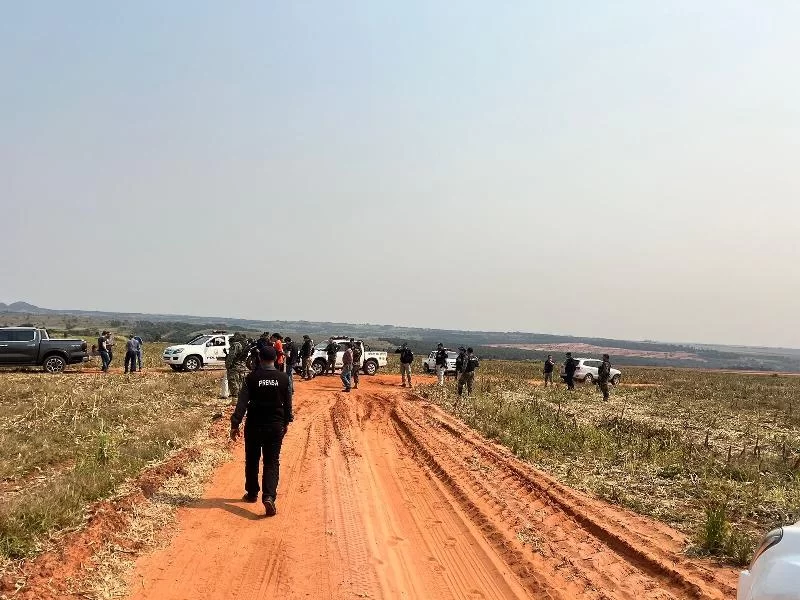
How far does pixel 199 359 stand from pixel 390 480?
21.3m

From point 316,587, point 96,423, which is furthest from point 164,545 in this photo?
point 96,423

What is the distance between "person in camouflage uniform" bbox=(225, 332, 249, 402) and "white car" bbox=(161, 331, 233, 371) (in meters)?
11.5

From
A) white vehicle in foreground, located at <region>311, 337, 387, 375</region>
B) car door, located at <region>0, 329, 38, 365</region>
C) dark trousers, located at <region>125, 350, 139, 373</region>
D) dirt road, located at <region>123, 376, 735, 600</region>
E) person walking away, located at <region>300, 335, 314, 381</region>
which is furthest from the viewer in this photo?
white vehicle in foreground, located at <region>311, 337, 387, 375</region>

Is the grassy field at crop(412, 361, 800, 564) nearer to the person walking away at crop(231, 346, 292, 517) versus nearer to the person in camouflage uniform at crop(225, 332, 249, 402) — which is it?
the person walking away at crop(231, 346, 292, 517)

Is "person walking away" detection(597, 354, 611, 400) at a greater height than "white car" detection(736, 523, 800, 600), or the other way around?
"white car" detection(736, 523, 800, 600)

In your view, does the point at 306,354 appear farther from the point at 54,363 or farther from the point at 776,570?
the point at 776,570

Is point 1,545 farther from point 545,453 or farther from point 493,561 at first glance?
point 545,453

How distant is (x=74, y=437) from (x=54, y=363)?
15.9m

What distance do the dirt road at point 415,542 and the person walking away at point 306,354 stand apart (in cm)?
1448

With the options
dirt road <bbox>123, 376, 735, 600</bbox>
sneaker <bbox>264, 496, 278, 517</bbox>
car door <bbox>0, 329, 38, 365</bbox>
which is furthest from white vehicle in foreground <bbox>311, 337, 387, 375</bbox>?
sneaker <bbox>264, 496, 278, 517</bbox>

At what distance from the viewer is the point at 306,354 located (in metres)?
26.0

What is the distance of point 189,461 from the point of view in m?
9.99

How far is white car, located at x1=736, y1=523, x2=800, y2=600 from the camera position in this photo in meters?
3.08

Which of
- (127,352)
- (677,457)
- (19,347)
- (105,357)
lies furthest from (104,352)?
(677,457)
